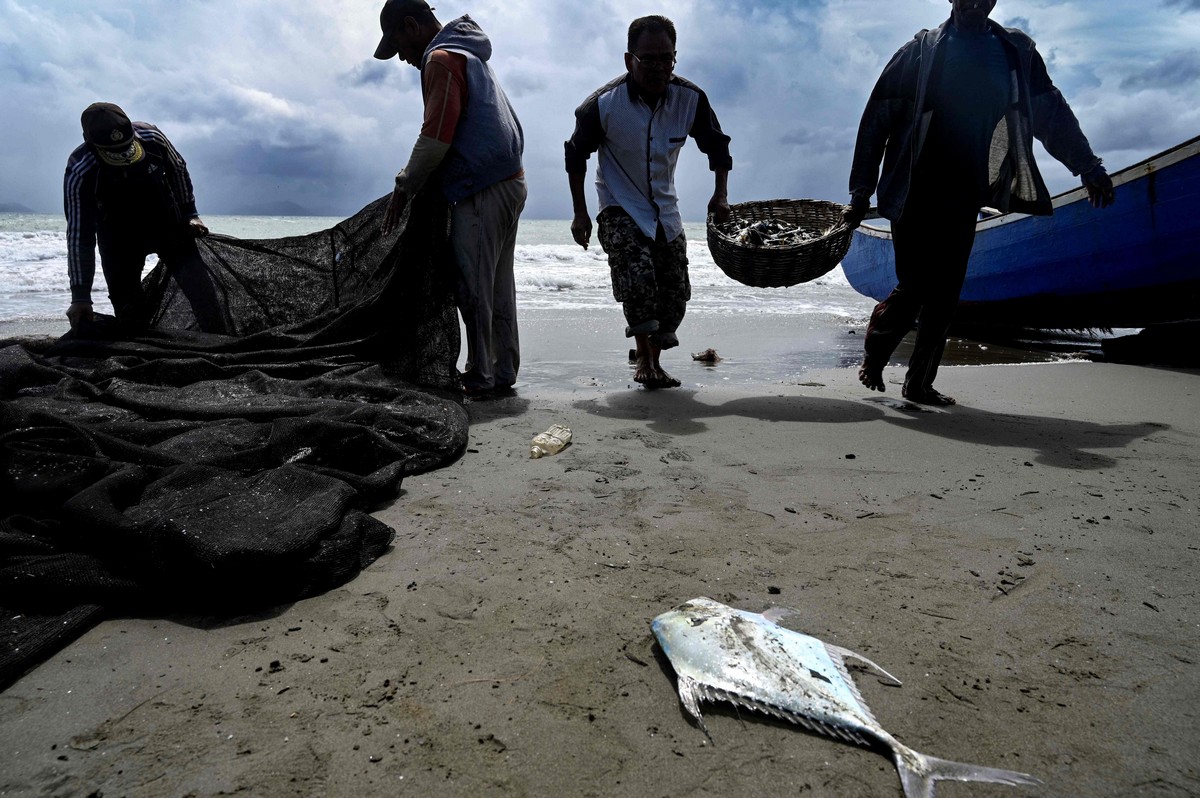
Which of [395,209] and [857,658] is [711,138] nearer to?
[395,209]

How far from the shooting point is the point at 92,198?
15.0 ft

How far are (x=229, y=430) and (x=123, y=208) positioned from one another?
2.64 m

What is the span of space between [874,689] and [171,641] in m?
1.77

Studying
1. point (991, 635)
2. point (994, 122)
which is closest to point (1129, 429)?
point (994, 122)

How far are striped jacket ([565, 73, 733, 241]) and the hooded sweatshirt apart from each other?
0.56 metres

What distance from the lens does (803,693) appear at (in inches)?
64.1

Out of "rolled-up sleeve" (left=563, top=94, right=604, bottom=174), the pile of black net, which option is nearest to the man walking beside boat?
"rolled-up sleeve" (left=563, top=94, right=604, bottom=174)

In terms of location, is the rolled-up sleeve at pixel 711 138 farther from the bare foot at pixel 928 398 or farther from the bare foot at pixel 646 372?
the bare foot at pixel 928 398

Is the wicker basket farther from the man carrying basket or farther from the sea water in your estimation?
the sea water

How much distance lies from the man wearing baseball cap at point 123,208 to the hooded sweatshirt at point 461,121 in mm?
1747

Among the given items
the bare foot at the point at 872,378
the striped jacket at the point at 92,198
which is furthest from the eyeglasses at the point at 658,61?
the striped jacket at the point at 92,198

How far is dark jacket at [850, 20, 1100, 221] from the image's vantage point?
4.13 meters

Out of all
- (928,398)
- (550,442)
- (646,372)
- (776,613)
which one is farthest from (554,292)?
(776,613)

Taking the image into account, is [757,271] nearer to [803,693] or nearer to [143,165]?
[803,693]
